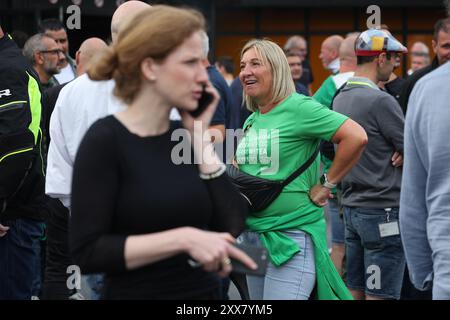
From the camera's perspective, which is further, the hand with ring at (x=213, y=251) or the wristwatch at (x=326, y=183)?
the wristwatch at (x=326, y=183)

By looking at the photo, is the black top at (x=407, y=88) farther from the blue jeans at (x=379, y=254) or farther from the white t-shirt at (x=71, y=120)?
the white t-shirt at (x=71, y=120)

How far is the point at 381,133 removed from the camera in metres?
6.11

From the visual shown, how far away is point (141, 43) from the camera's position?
2.88 meters

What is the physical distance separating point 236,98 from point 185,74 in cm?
710

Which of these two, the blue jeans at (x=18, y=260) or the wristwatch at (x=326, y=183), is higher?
the wristwatch at (x=326, y=183)

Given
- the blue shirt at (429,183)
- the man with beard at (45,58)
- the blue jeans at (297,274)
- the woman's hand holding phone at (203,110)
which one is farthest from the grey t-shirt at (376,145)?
the woman's hand holding phone at (203,110)

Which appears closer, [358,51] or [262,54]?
[262,54]

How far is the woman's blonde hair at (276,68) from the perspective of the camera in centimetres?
518

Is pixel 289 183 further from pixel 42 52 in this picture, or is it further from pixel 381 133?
pixel 42 52

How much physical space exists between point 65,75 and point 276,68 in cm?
355

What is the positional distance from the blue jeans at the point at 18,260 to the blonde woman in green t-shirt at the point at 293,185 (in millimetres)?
1334

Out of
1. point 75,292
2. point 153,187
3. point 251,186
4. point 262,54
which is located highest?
point 262,54

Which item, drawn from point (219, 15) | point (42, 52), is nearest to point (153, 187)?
point (42, 52)
